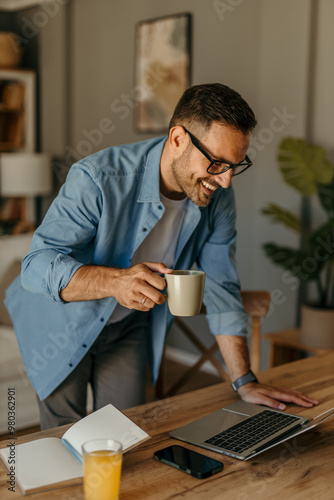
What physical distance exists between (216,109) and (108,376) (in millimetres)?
812

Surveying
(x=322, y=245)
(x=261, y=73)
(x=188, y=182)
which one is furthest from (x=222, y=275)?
(x=261, y=73)

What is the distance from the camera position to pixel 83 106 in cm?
492

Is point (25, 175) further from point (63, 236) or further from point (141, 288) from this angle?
point (141, 288)

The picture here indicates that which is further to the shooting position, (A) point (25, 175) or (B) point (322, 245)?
(A) point (25, 175)

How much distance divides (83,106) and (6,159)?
82 centimetres

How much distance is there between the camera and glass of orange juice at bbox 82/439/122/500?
0.92 metres

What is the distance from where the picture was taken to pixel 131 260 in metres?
1.54

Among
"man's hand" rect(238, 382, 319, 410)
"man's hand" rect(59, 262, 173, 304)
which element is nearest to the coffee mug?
"man's hand" rect(59, 262, 173, 304)

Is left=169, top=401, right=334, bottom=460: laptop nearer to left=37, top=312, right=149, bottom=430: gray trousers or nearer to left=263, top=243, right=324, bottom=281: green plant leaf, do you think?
left=37, top=312, right=149, bottom=430: gray trousers

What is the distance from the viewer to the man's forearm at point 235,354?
1518 mm

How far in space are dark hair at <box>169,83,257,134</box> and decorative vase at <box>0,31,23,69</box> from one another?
459 centimetres

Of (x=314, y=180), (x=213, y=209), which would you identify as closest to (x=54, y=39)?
(x=314, y=180)

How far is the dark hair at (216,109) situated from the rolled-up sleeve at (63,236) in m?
0.29

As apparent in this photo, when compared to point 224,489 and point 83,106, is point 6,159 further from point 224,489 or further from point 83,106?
point 224,489
